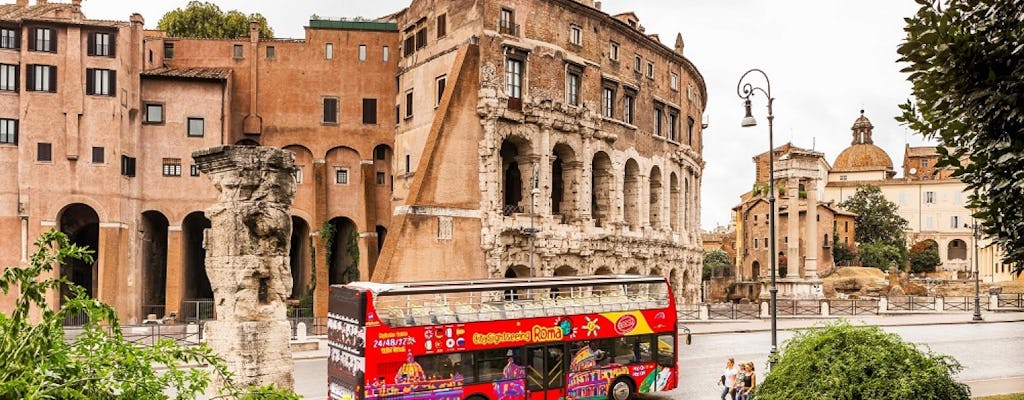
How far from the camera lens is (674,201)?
49750 mm

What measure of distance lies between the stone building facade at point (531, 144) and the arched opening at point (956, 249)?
224 ft

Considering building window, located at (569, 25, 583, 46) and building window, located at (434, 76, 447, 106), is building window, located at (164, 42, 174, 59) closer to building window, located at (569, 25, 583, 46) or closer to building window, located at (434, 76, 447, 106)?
building window, located at (434, 76, 447, 106)

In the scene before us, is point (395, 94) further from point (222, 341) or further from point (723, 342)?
point (222, 341)

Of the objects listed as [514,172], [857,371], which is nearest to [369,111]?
[514,172]

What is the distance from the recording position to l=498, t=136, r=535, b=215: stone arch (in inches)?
Answer: 1495

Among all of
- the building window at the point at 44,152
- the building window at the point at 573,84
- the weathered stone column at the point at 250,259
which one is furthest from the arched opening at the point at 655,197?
the weathered stone column at the point at 250,259

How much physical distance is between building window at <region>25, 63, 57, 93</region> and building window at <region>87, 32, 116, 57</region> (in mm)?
1776

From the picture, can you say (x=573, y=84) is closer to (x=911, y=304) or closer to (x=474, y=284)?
(x=474, y=284)

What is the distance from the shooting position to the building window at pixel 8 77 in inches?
1464

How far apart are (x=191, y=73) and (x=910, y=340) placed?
109ft

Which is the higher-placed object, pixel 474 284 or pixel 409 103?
pixel 409 103

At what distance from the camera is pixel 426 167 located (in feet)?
110

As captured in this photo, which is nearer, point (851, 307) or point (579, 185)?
point (579, 185)

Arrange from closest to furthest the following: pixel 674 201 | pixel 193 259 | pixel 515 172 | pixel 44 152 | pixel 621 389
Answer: pixel 621 389, pixel 44 152, pixel 515 172, pixel 193 259, pixel 674 201
